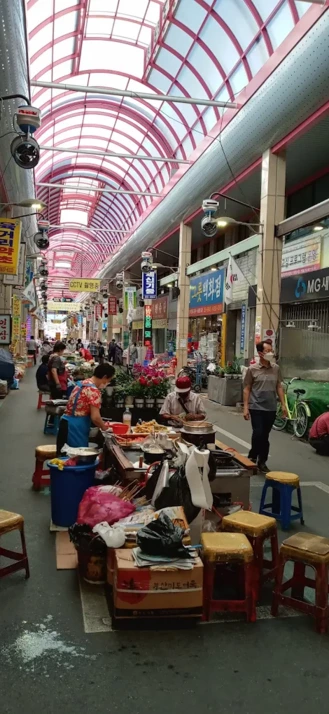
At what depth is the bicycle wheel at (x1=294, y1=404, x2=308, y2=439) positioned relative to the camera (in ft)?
33.9

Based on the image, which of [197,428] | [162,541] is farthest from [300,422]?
[162,541]

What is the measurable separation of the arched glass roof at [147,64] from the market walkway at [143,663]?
487 inches

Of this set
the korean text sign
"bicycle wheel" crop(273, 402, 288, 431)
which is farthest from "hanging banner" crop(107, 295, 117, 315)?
"bicycle wheel" crop(273, 402, 288, 431)

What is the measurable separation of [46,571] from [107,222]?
42.7 m

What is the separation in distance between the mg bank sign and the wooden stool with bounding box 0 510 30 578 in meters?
11.1

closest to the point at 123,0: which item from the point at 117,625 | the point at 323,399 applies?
the point at 323,399

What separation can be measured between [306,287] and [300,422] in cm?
525

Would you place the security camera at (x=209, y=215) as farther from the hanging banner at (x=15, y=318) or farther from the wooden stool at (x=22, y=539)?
the wooden stool at (x=22, y=539)

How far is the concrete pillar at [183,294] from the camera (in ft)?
72.6

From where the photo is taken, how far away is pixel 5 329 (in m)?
16.9

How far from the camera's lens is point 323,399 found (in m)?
10.1

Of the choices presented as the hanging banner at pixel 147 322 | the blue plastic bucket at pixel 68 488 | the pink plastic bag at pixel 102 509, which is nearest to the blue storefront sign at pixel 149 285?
the hanging banner at pixel 147 322

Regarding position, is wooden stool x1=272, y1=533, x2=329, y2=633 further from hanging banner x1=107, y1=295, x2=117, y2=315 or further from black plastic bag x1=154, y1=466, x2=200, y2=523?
hanging banner x1=107, y1=295, x2=117, y2=315

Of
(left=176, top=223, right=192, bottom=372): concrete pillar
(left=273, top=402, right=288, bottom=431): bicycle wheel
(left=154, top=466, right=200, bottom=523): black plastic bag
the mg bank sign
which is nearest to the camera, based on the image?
(left=154, top=466, right=200, bottom=523): black plastic bag
